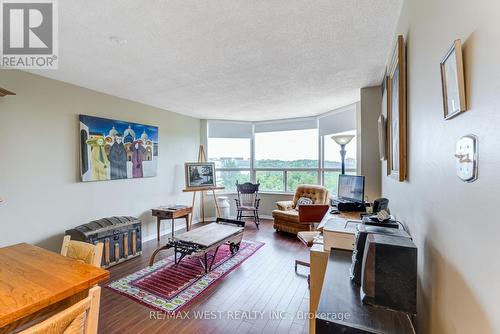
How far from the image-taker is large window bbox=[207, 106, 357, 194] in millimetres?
5348

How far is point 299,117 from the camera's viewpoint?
5574mm

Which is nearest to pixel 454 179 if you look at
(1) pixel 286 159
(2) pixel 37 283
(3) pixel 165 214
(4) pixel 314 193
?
(2) pixel 37 283

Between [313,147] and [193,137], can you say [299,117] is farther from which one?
[193,137]

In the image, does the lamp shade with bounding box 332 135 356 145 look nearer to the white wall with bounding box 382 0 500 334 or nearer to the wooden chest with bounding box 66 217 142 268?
the white wall with bounding box 382 0 500 334

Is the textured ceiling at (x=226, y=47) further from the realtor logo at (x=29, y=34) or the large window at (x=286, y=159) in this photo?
Result: the large window at (x=286, y=159)

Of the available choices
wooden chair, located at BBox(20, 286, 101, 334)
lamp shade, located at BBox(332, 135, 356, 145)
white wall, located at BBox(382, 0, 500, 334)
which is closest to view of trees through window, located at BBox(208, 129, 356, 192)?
lamp shade, located at BBox(332, 135, 356, 145)

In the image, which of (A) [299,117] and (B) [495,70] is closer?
(B) [495,70]

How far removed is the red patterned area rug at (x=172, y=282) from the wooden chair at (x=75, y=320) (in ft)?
4.68

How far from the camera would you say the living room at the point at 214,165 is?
0.81m

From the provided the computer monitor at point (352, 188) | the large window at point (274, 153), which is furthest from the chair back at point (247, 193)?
the computer monitor at point (352, 188)

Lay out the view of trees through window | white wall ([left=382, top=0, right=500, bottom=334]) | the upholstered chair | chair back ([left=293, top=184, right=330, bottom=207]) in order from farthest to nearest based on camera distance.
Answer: the view of trees through window
chair back ([left=293, top=184, right=330, bottom=207])
the upholstered chair
white wall ([left=382, top=0, right=500, bottom=334])

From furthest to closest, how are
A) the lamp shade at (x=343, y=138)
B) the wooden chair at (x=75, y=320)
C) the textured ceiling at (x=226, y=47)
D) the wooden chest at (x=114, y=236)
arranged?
1. the lamp shade at (x=343, y=138)
2. the wooden chest at (x=114, y=236)
3. the textured ceiling at (x=226, y=47)
4. the wooden chair at (x=75, y=320)

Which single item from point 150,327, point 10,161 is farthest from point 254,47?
point 10,161

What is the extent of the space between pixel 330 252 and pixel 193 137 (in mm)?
4516
